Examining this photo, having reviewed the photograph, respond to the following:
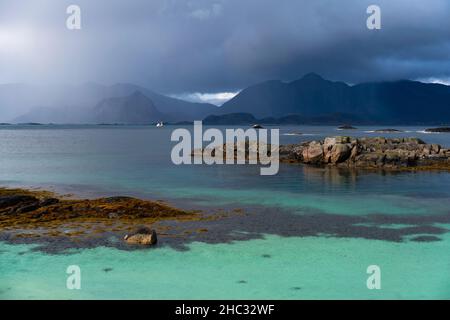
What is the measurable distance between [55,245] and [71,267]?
156 inches

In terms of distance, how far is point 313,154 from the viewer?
66.6m

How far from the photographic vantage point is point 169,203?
117 ft

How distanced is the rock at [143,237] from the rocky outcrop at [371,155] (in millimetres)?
44103

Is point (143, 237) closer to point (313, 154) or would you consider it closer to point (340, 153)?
point (340, 153)

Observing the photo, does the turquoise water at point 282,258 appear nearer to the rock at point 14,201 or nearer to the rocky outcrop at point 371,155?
the rock at point 14,201

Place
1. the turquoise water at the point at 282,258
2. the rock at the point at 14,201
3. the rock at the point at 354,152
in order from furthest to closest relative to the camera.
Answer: the rock at the point at 354,152, the rock at the point at 14,201, the turquoise water at the point at 282,258

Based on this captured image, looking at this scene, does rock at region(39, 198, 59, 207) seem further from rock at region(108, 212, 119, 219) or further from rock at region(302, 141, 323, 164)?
rock at region(302, 141, 323, 164)

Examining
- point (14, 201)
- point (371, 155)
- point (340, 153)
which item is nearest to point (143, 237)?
point (14, 201)

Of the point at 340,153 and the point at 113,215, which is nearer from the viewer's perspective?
the point at 113,215

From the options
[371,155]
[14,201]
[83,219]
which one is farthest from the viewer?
[371,155]

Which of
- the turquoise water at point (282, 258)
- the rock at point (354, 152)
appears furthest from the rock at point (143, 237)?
the rock at point (354, 152)

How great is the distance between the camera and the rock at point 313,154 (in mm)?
66125

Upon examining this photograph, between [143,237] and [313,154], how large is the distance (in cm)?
4665
